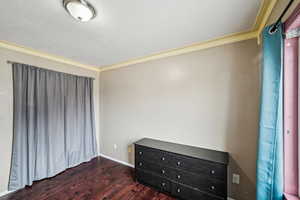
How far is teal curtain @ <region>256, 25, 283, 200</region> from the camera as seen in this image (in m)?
1.02

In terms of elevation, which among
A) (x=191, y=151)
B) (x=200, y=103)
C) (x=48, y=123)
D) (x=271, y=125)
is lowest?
(x=191, y=151)

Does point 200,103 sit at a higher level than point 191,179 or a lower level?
higher

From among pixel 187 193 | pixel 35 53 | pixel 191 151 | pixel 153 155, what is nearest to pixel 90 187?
pixel 153 155

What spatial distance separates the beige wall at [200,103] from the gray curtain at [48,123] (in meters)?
0.80

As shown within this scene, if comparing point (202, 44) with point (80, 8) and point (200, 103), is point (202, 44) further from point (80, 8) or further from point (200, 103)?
point (80, 8)

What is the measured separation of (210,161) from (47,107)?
2919 mm

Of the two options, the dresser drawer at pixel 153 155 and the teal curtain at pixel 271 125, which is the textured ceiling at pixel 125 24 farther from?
the dresser drawer at pixel 153 155

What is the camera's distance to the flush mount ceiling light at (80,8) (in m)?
1.11

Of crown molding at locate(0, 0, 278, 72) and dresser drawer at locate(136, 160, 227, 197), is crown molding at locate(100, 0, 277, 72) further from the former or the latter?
dresser drawer at locate(136, 160, 227, 197)

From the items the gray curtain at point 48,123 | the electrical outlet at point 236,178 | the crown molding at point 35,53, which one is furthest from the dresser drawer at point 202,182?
the crown molding at point 35,53

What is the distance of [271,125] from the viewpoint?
1071 millimetres

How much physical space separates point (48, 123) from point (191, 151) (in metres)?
2.64

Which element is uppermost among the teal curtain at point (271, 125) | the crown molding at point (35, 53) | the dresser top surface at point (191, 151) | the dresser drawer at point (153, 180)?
the crown molding at point (35, 53)

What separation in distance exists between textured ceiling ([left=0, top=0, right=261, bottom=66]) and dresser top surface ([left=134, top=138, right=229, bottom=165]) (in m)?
1.69
